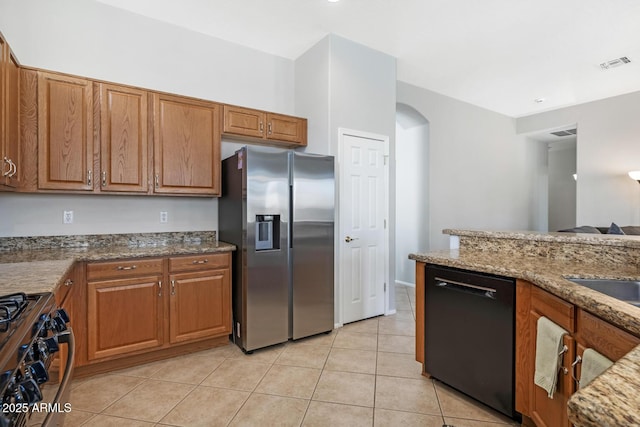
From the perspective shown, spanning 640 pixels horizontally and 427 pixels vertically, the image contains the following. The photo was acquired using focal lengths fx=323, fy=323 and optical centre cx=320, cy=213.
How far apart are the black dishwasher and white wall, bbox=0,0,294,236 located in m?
2.27

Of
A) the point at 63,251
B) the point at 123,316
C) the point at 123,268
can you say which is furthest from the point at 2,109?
the point at 123,316

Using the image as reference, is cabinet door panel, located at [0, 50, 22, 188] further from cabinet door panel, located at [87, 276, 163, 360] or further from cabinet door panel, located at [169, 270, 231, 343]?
cabinet door panel, located at [169, 270, 231, 343]

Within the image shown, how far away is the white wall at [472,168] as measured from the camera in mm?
4734

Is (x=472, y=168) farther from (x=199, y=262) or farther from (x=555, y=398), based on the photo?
(x=199, y=262)

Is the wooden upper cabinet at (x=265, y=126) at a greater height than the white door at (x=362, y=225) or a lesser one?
greater

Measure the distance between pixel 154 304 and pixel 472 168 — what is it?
485 cm

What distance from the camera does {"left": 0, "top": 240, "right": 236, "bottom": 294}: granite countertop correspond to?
4.87 feet

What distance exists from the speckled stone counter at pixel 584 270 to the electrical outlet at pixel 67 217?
2.79 m

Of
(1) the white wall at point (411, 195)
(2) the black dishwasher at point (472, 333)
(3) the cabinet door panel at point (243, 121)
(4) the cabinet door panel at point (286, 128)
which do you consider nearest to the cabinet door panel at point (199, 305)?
→ (3) the cabinet door panel at point (243, 121)

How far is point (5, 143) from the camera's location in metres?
1.98

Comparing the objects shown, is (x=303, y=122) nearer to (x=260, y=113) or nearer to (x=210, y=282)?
(x=260, y=113)

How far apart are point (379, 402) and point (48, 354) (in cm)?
176

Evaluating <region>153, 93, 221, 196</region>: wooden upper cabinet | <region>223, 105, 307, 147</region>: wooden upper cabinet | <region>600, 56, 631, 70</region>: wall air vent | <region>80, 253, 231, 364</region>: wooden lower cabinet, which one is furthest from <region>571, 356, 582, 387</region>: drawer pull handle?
<region>600, 56, 631, 70</region>: wall air vent

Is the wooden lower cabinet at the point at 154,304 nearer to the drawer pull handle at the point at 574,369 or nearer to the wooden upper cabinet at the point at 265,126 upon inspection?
the wooden upper cabinet at the point at 265,126
